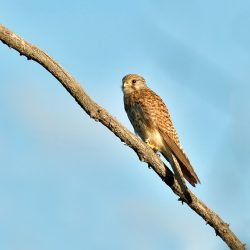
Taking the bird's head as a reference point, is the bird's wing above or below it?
below

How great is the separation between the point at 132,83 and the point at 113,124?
3064 millimetres

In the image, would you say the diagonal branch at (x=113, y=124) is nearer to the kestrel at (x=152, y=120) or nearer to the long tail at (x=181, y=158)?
the long tail at (x=181, y=158)

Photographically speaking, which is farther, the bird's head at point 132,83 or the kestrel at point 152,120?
the bird's head at point 132,83

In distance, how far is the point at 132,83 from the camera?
27.2 feet

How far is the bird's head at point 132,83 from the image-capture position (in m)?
8.19

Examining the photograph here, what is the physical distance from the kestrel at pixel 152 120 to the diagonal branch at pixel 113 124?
886 mm

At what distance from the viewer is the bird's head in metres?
8.19

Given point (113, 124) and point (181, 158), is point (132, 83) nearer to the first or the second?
point (181, 158)

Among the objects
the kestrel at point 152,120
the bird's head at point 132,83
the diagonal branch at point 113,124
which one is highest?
the bird's head at point 132,83

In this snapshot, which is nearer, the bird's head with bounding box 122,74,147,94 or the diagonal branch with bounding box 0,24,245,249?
the diagonal branch with bounding box 0,24,245,249

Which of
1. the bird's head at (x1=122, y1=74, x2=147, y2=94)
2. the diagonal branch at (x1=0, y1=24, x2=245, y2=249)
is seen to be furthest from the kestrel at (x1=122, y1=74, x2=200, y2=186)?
the diagonal branch at (x1=0, y1=24, x2=245, y2=249)

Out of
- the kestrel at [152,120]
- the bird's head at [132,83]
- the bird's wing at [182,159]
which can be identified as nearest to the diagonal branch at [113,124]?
the bird's wing at [182,159]

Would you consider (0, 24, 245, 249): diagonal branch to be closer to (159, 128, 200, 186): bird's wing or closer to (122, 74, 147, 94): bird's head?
(159, 128, 200, 186): bird's wing

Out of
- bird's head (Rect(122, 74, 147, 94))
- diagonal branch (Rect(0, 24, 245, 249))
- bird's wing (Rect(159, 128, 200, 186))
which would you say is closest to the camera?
diagonal branch (Rect(0, 24, 245, 249))
